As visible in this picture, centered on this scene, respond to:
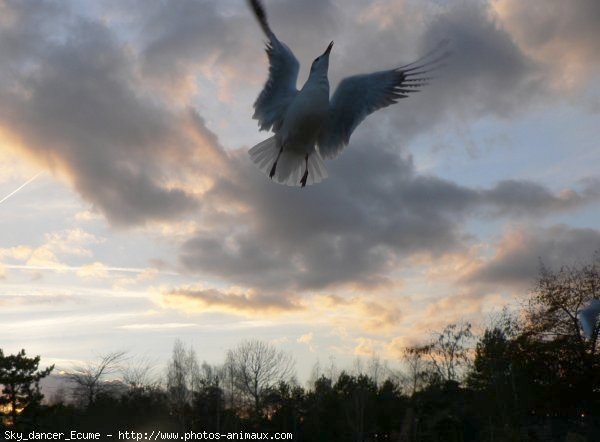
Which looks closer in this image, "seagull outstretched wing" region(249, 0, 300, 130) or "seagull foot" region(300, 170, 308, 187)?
"seagull outstretched wing" region(249, 0, 300, 130)

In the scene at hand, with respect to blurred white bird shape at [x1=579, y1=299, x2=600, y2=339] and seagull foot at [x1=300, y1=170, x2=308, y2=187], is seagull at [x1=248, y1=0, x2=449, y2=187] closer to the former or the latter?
seagull foot at [x1=300, y1=170, x2=308, y2=187]

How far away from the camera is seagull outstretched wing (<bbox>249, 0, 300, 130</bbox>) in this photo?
9.39 metres

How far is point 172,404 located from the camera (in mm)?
36812

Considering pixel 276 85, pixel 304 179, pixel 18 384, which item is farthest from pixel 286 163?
pixel 18 384

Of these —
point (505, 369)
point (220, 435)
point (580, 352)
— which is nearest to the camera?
point (580, 352)

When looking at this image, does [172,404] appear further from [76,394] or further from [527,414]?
[527,414]

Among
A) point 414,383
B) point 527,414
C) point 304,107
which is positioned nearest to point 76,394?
point 414,383

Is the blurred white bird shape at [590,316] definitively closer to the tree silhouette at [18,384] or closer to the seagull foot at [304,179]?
the seagull foot at [304,179]

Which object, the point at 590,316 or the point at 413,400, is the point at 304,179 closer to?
the point at 590,316

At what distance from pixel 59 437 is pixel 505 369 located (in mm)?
16896

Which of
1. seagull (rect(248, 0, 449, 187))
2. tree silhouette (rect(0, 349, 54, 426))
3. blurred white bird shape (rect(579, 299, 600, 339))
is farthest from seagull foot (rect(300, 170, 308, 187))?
tree silhouette (rect(0, 349, 54, 426))

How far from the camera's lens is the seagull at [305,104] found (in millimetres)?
8961

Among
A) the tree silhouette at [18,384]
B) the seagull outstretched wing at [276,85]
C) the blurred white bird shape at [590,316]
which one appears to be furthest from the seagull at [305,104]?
the tree silhouette at [18,384]

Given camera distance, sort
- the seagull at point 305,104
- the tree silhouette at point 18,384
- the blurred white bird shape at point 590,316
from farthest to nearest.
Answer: the tree silhouette at point 18,384 → the blurred white bird shape at point 590,316 → the seagull at point 305,104
